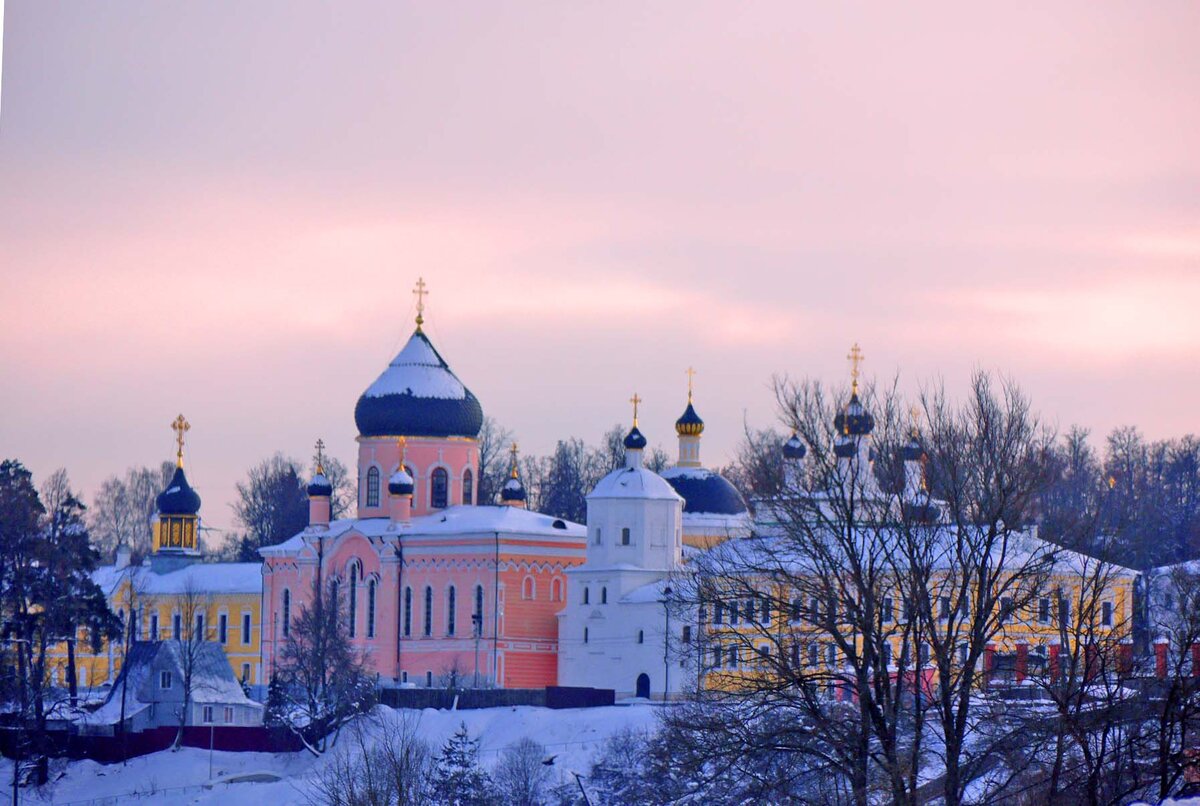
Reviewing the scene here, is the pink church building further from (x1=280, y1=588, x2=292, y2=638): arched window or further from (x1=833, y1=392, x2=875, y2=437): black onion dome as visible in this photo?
(x1=833, y1=392, x2=875, y2=437): black onion dome

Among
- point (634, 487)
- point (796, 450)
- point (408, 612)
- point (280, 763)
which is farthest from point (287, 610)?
point (796, 450)

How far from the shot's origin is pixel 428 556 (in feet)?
185

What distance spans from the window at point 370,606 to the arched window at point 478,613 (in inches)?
125

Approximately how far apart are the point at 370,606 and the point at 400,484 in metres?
3.14

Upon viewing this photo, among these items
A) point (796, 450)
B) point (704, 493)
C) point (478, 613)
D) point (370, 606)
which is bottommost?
point (478, 613)

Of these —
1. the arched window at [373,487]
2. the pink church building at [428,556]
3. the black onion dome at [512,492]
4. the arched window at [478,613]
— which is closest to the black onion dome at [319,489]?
the pink church building at [428,556]

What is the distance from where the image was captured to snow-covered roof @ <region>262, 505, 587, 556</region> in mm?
55719

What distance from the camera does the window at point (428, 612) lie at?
5609 centimetres

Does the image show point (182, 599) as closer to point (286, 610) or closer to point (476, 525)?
point (286, 610)

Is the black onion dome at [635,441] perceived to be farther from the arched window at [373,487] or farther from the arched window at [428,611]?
the arched window at [373,487]


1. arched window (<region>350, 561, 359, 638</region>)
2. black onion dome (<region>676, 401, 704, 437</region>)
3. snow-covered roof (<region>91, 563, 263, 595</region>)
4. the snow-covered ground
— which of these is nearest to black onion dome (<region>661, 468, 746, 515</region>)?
black onion dome (<region>676, 401, 704, 437</region>)

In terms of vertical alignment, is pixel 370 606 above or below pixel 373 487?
below

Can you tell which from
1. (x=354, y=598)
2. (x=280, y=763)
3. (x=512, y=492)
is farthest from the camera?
(x=512, y=492)

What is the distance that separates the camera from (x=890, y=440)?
22312 millimetres
